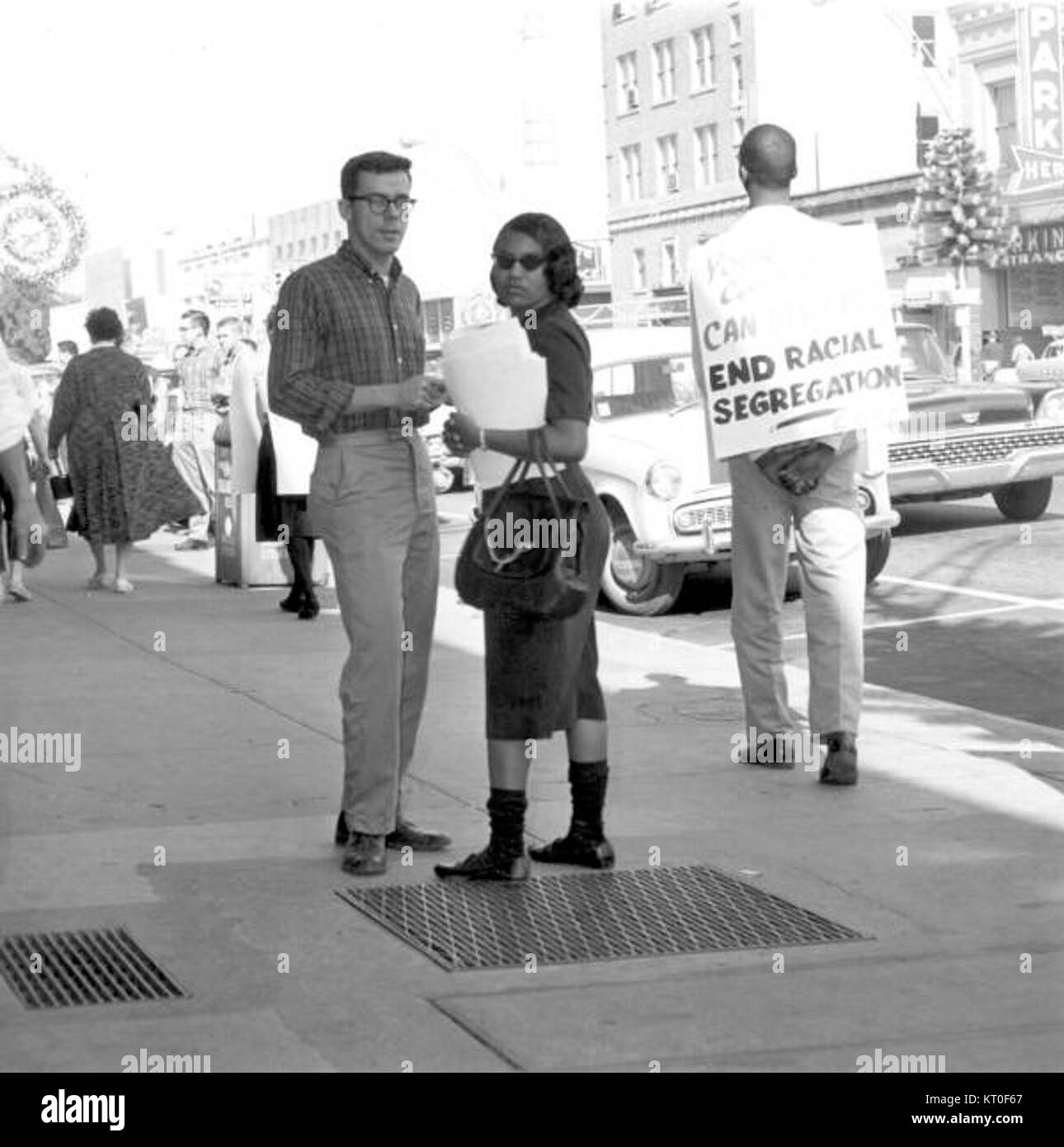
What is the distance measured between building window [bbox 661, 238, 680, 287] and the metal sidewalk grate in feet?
222

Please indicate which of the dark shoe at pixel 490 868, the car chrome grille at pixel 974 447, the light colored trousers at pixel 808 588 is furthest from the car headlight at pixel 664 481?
the dark shoe at pixel 490 868

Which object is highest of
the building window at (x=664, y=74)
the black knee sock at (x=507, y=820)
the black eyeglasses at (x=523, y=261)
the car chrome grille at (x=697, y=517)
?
the building window at (x=664, y=74)

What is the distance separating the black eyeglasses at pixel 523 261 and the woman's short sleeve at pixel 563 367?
147mm

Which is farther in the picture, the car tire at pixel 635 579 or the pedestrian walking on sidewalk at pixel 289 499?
the car tire at pixel 635 579

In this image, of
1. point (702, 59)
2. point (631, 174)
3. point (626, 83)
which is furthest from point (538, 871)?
point (631, 174)

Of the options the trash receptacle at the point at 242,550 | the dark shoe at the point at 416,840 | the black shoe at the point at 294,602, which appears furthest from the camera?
the trash receptacle at the point at 242,550

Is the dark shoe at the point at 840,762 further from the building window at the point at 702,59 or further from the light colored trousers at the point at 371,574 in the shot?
the building window at the point at 702,59

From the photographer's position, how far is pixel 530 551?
6070 mm

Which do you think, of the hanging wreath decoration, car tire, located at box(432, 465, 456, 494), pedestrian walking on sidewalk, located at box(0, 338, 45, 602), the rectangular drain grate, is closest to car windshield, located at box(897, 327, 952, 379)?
car tire, located at box(432, 465, 456, 494)

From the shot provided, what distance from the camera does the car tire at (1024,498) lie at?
57.1ft

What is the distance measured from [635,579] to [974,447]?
4.09m

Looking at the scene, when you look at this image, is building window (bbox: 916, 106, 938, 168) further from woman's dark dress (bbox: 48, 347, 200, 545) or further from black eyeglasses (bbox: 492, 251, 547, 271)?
black eyeglasses (bbox: 492, 251, 547, 271)

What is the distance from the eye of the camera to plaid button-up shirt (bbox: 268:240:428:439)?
637 centimetres

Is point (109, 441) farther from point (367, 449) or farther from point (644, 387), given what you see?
point (367, 449)
